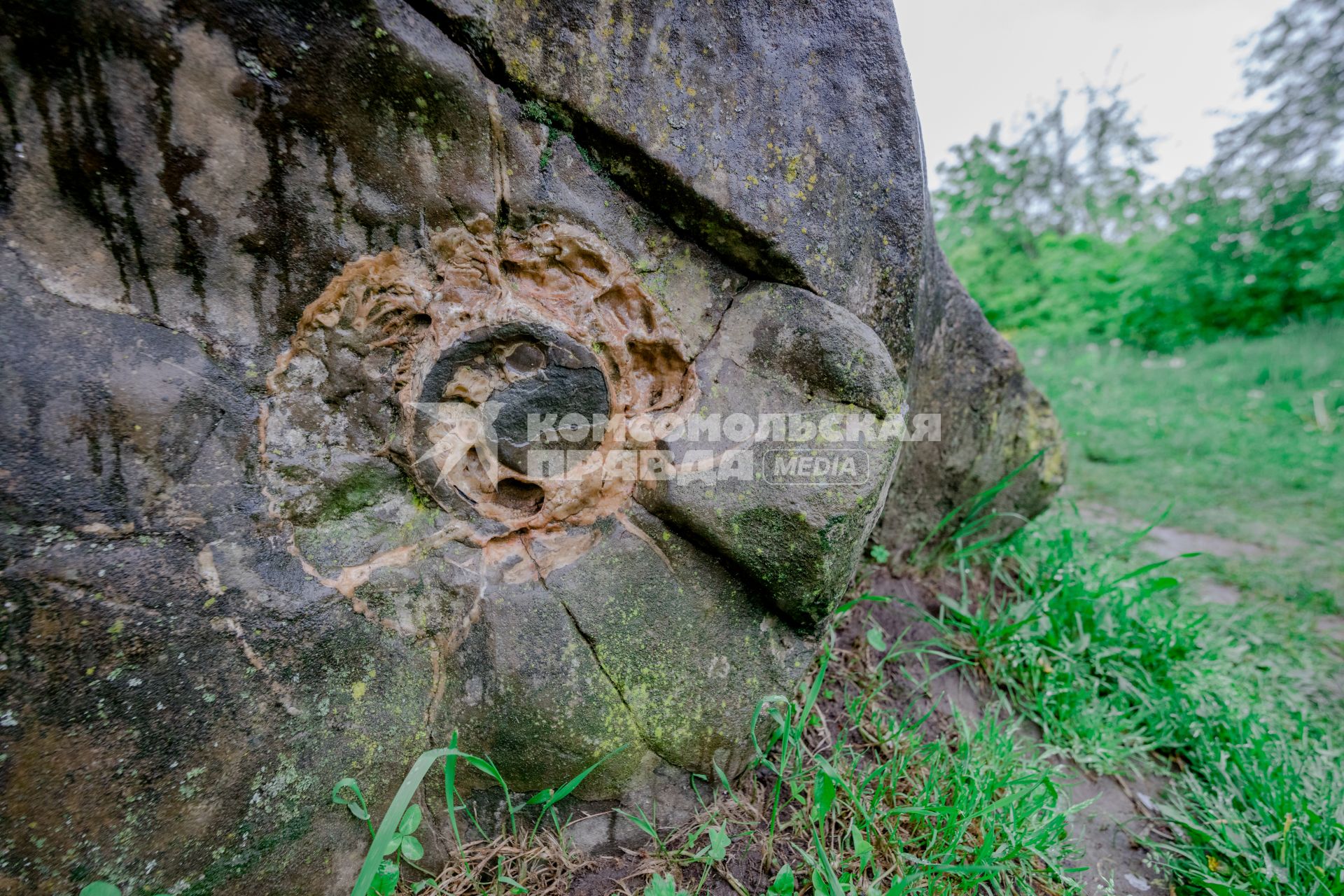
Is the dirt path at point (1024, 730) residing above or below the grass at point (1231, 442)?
below

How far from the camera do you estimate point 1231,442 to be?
4629mm

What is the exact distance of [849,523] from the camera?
140 centimetres

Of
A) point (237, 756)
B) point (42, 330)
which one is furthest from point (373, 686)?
point (42, 330)

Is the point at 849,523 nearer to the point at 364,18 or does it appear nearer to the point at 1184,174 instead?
the point at 364,18

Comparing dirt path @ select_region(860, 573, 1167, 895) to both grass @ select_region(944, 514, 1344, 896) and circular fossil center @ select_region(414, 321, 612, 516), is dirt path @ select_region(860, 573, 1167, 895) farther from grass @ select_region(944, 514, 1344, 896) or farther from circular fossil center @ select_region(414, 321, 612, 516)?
circular fossil center @ select_region(414, 321, 612, 516)

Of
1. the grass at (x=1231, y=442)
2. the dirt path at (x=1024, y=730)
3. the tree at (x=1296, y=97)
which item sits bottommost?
the dirt path at (x=1024, y=730)

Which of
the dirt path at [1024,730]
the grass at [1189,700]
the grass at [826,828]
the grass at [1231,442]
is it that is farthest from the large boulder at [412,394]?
the grass at [1231,442]

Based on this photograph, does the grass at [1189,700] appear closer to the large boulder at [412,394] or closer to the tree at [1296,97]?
the large boulder at [412,394]

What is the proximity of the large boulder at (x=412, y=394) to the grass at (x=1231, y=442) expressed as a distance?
3.05 metres

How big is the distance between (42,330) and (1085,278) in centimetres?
1049

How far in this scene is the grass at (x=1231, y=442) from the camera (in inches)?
128

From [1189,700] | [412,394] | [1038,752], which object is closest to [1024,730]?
[1038,752]

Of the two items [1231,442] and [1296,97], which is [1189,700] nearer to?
[1231,442]

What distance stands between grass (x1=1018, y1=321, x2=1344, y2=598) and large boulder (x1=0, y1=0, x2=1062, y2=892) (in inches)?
120
